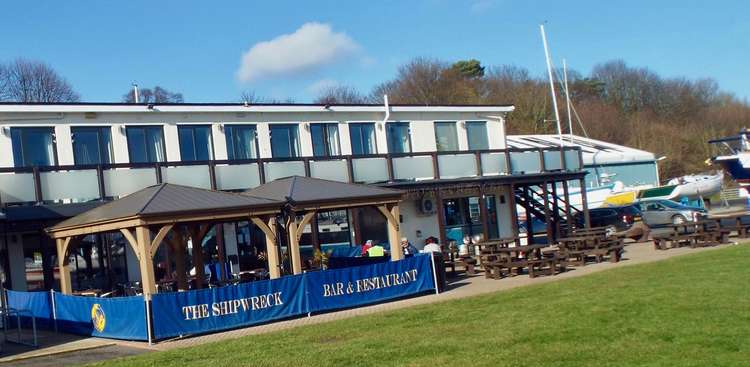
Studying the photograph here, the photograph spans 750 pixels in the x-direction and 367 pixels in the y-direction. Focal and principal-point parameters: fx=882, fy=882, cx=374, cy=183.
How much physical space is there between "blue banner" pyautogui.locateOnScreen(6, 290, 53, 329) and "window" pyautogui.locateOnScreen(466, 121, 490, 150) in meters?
18.7

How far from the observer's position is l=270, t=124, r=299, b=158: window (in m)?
29.5

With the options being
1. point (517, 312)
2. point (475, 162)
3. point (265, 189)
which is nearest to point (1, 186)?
point (265, 189)

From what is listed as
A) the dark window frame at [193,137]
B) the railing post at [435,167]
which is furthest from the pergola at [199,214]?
the railing post at [435,167]

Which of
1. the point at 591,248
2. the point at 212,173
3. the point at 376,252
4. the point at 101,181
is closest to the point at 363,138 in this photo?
the point at 212,173

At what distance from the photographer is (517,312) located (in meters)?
15.2

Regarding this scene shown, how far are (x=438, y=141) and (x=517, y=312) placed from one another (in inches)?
740

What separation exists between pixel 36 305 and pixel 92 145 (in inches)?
275

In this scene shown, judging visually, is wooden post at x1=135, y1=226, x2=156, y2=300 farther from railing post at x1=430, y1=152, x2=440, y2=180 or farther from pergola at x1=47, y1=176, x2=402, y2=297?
railing post at x1=430, y1=152, x2=440, y2=180

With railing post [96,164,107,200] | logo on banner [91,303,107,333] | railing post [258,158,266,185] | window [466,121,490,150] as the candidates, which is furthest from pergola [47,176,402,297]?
window [466,121,490,150]

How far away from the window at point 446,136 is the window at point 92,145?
12.7 m

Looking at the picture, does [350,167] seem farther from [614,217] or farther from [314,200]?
[614,217]

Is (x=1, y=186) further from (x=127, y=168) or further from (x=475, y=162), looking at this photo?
(x=475, y=162)

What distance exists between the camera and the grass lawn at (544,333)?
35.2ft

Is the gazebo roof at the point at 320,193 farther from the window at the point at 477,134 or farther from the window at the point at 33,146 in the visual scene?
the window at the point at 477,134
